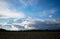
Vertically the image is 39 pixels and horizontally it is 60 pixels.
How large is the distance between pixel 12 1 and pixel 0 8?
0.91ft

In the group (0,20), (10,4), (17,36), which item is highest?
(10,4)

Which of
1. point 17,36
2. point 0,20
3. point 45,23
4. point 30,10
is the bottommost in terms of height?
point 17,36

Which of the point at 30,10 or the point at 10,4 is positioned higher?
the point at 10,4

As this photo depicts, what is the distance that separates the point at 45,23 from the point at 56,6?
1.29ft

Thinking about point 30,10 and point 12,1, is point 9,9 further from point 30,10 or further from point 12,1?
point 30,10

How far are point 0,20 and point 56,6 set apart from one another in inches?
44.8

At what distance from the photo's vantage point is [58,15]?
1.26 meters

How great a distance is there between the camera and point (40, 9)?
4.22 ft

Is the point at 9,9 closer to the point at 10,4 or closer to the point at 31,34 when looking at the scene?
the point at 10,4

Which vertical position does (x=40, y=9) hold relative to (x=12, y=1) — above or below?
below

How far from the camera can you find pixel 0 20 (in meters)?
1.29

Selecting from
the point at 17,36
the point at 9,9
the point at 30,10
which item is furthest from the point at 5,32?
the point at 30,10

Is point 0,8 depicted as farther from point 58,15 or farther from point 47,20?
point 58,15

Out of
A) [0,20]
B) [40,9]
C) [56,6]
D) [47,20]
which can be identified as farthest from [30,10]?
[0,20]
